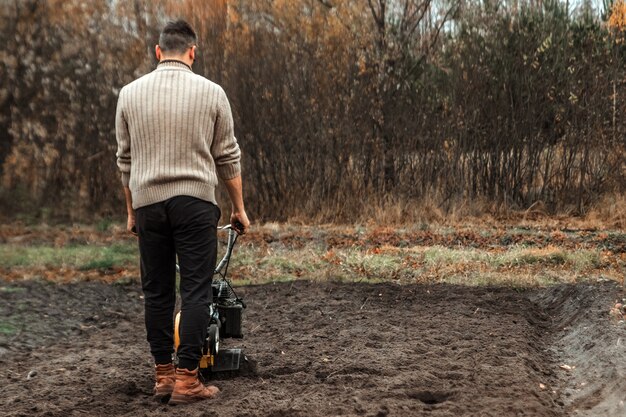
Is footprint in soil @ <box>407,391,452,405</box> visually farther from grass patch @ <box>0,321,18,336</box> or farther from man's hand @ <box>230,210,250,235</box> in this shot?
grass patch @ <box>0,321,18,336</box>

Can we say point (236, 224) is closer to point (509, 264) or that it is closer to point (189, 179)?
point (189, 179)

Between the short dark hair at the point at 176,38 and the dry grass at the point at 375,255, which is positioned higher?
the short dark hair at the point at 176,38

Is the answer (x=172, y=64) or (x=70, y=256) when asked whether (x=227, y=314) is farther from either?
(x=70, y=256)

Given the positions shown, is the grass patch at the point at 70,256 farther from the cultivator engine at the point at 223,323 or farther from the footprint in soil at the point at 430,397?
the footprint in soil at the point at 430,397

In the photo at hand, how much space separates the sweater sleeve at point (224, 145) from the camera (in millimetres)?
4914

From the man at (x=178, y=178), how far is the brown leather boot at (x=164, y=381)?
0.48 feet

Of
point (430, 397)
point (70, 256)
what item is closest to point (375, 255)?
point (70, 256)

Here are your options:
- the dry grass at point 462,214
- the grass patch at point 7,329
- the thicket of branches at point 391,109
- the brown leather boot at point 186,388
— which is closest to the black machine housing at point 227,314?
the brown leather boot at point 186,388

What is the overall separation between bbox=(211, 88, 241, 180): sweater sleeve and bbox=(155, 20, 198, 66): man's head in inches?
11.3

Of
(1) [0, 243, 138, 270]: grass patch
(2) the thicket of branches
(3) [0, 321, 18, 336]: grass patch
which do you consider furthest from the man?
(2) the thicket of branches

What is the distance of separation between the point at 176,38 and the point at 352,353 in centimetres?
241

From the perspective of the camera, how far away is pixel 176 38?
4906 millimetres

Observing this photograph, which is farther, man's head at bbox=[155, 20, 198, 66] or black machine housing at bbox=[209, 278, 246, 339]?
black machine housing at bbox=[209, 278, 246, 339]

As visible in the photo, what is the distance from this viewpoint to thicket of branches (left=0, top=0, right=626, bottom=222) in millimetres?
14406
